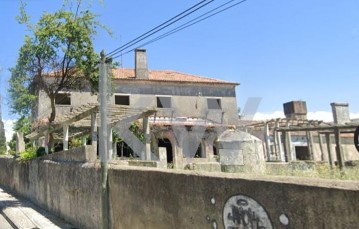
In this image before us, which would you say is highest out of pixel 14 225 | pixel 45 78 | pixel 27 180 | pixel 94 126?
pixel 45 78

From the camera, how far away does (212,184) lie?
4039 millimetres

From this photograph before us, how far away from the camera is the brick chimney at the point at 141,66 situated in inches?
1192

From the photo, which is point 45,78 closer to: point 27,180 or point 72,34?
point 72,34

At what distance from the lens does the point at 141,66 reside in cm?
3056

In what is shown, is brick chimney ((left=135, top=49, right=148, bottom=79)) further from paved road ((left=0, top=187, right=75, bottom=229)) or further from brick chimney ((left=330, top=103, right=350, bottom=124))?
paved road ((left=0, top=187, right=75, bottom=229))

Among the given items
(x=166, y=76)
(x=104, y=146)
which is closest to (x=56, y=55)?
(x=104, y=146)

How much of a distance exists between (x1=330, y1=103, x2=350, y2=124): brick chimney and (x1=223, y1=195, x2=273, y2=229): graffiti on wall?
838 inches

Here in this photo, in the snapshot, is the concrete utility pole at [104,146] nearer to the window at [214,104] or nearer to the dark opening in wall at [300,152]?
the window at [214,104]

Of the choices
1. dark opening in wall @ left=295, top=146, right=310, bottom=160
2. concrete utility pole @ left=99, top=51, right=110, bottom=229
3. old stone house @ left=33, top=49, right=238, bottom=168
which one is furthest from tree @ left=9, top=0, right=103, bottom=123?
dark opening in wall @ left=295, top=146, right=310, bottom=160

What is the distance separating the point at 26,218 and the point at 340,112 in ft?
66.3

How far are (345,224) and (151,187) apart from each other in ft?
11.1

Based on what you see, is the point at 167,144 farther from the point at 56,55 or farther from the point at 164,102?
the point at 56,55

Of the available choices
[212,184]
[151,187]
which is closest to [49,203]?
[151,187]

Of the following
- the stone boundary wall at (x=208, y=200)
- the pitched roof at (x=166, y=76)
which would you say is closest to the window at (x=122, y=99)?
the pitched roof at (x=166, y=76)
